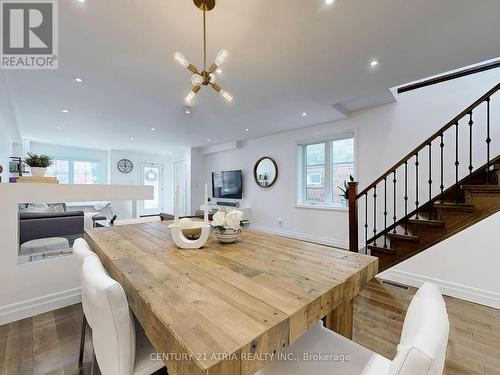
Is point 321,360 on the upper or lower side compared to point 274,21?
lower

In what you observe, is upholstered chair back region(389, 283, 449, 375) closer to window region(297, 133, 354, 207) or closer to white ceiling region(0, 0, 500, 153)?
white ceiling region(0, 0, 500, 153)

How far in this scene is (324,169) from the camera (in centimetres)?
464

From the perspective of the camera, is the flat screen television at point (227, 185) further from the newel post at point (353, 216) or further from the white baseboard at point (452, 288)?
the white baseboard at point (452, 288)

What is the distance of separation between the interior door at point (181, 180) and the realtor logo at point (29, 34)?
4.92m

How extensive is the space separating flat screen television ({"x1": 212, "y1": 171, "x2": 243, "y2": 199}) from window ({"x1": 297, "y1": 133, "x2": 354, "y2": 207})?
6.25ft

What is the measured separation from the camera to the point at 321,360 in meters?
0.90

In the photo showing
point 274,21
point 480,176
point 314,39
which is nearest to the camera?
point 274,21

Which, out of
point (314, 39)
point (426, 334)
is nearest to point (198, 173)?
point (314, 39)

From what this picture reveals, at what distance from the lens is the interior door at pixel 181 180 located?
7578 mm

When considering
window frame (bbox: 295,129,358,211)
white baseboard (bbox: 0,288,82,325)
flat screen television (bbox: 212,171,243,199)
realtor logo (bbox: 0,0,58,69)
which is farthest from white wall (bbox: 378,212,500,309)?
flat screen television (bbox: 212,171,243,199)

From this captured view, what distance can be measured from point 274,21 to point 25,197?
104 inches

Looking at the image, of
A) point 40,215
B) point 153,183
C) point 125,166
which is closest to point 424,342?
point 40,215

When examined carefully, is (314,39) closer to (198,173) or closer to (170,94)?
(170,94)

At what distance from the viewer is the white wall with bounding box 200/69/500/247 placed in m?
3.12
